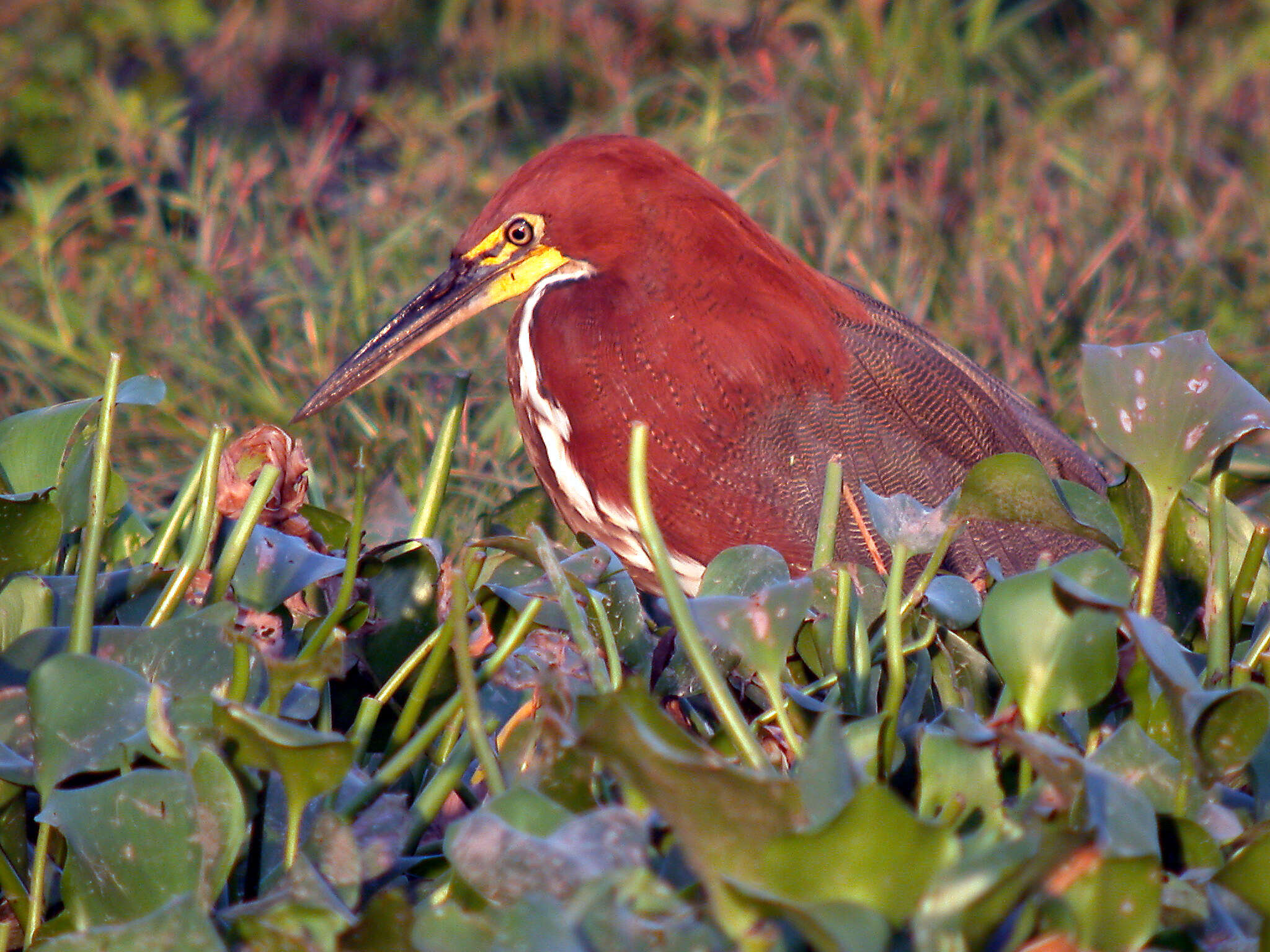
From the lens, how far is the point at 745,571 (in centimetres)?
97

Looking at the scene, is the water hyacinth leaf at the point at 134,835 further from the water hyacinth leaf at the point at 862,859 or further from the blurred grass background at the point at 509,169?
the blurred grass background at the point at 509,169

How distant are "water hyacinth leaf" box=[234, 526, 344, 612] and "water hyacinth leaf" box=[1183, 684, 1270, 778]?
51 cm

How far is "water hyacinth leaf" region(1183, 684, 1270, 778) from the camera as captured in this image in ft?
2.25

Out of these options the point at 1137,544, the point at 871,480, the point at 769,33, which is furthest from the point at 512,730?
the point at 769,33

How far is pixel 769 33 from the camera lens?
4.16m

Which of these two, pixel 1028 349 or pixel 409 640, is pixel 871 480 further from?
pixel 1028 349

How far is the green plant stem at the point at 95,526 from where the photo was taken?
2.77ft

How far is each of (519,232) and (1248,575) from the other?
1078mm

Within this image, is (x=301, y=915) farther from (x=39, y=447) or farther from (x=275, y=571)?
(x=39, y=447)

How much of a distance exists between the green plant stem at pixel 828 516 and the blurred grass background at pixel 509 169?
1.46 meters

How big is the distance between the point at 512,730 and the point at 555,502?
1.04 m

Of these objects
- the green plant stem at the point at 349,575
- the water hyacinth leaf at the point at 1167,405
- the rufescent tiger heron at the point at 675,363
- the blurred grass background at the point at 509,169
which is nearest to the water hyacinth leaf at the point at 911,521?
the water hyacinth leaf at the point at 1167,405

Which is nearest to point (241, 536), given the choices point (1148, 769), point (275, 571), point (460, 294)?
point (275, 571)

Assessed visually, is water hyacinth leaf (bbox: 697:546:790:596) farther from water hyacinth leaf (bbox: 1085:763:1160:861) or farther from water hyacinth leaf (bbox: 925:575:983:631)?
water hyacinth leaf (bbox: 1085:763:1160:861)
